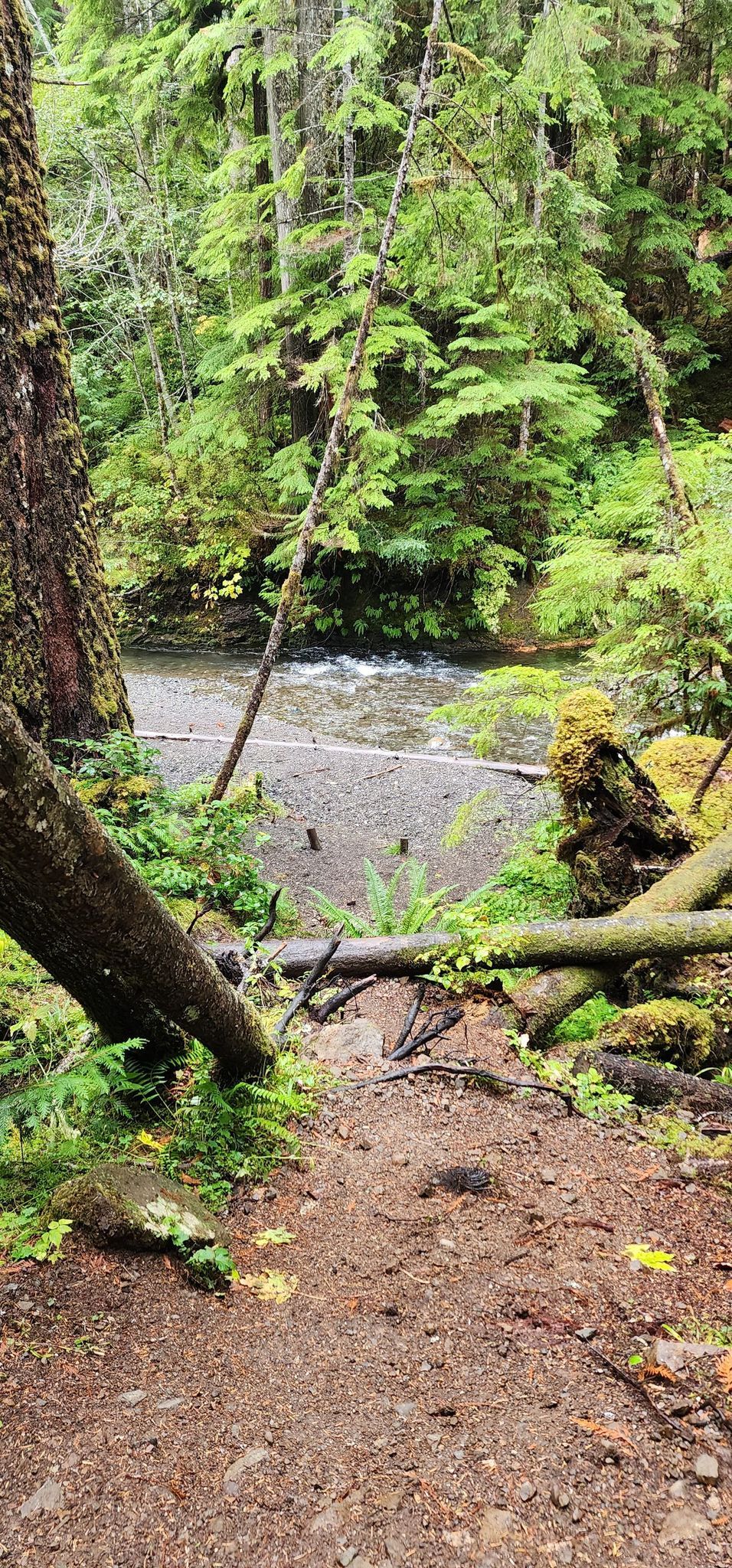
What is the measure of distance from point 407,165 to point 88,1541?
9.07 metres

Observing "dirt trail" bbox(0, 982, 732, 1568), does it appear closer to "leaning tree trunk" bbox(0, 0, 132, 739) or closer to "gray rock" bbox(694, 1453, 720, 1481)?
"gray rock" bbox(694, 1453, 720, 1481)

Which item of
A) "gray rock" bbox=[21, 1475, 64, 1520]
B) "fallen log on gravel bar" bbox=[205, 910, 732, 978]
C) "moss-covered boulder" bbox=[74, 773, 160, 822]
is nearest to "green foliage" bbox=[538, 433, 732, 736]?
"fallen log on gravel bar" bbox=[205, 910, 732, 978]

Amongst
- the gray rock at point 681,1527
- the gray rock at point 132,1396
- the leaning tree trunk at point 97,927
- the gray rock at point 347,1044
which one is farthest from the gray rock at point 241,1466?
the gray rock at point 347,1044

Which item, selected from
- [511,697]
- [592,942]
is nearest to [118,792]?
[511,697]

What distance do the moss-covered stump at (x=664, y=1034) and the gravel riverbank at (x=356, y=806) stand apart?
2.72 m

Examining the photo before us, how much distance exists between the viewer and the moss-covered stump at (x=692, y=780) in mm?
6223

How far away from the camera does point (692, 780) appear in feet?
23.0

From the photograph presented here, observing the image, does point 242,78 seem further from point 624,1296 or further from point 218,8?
point 624,1296

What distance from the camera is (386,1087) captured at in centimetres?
405

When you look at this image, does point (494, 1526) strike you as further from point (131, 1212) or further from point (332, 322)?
point (332, 322)

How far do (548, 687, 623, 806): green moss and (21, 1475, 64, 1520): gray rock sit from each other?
490 cm

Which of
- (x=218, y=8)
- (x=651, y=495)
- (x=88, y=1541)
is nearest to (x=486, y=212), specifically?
(x=651, y=495)

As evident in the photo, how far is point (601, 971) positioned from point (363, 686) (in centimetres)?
1162

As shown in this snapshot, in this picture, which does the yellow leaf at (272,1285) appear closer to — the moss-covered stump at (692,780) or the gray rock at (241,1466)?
the gray rock at (241,1466)
